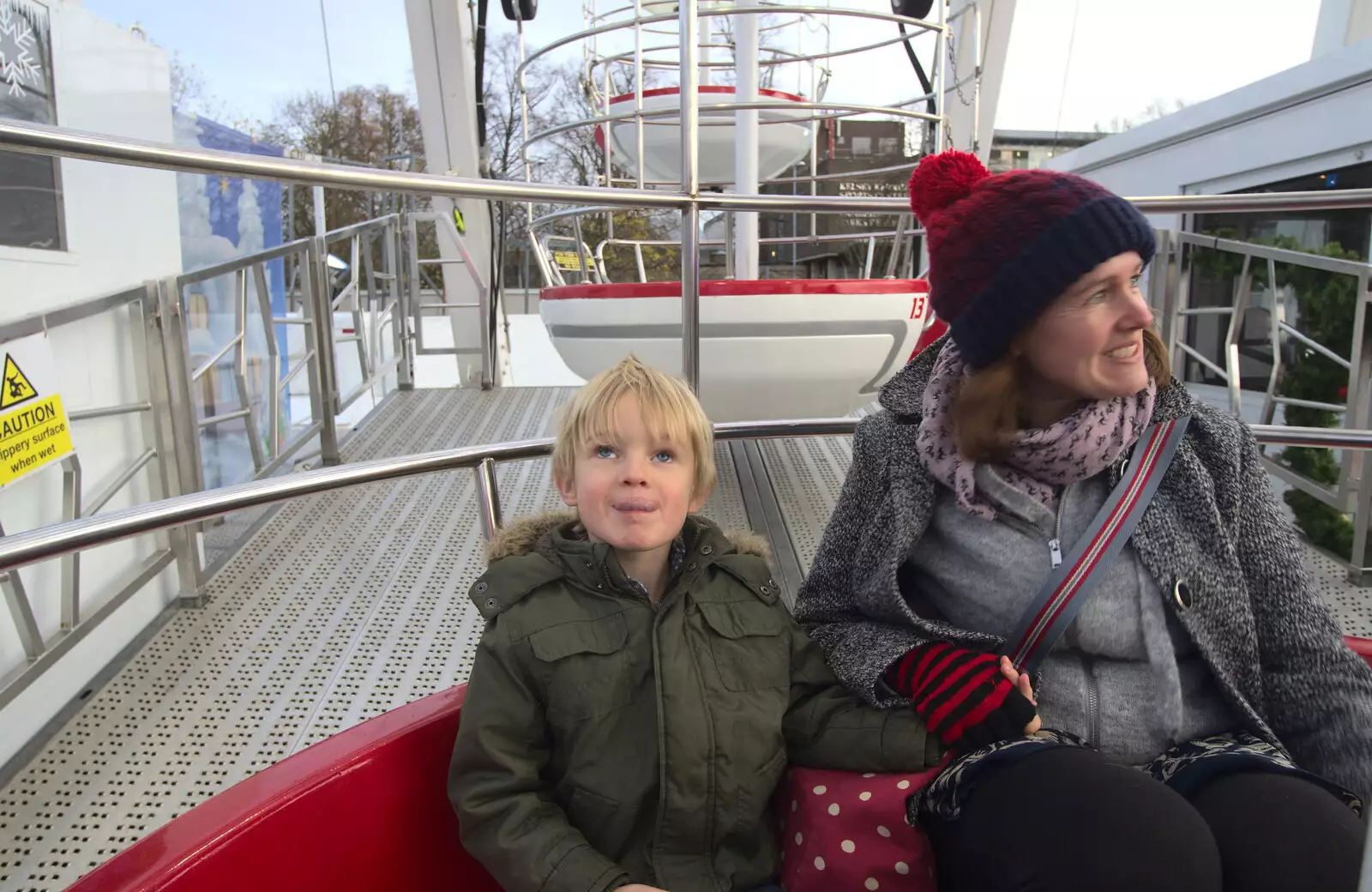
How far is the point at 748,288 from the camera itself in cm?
255

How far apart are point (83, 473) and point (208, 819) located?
1.82 meters

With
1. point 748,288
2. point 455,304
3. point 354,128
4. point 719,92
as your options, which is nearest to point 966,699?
point 748,288

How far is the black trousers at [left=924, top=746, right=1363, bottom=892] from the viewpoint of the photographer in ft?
2.19

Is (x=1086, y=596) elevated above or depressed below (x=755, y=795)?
above

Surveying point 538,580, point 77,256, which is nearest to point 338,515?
point 77,256

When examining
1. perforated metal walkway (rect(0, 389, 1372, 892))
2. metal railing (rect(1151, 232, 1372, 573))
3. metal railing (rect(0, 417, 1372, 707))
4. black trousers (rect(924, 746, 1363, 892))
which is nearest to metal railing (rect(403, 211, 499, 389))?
perforated metal walkway (rect(0, 389, 1372, 892))

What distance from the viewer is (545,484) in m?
2.89

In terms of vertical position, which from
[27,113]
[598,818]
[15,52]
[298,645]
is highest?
[15,52]

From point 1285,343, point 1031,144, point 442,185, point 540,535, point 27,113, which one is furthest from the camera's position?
point 1031,144

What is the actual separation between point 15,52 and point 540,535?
80.1 inches

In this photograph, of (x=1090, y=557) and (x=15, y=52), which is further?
(x=15, y=52)

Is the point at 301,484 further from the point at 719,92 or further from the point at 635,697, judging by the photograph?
the point at 719,92

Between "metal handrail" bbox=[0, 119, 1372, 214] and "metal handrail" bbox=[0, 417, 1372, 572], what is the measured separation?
309 millimetres

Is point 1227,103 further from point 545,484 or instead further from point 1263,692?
point 1263,692
